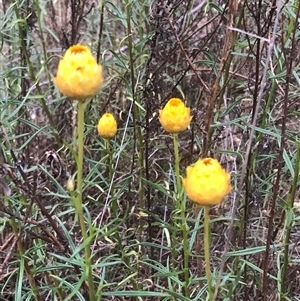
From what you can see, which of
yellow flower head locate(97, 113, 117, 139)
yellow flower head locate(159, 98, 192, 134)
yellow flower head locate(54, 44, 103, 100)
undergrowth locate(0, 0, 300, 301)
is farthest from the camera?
yellow flower head locate(97, 113, 117, 139)

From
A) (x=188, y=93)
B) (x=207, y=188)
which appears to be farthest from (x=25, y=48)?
(x=207, y=188)

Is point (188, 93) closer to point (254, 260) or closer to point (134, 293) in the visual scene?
point (254, 260)

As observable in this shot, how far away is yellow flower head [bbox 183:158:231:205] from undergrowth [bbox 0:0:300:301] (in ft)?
0.91

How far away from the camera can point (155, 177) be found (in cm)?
215

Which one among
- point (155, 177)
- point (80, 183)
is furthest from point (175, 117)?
point (155, 177)

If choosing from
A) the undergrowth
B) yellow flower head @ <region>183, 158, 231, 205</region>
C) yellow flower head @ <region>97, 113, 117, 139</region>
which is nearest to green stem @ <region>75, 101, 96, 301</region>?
the undergrowth

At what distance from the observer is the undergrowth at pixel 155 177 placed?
4.66ft

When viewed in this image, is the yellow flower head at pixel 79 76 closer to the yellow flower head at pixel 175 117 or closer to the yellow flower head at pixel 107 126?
the yellow flower head at pixel 175 117

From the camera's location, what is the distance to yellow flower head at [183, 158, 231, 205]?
1.00 m

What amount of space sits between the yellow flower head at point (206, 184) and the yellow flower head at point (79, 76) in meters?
0.24

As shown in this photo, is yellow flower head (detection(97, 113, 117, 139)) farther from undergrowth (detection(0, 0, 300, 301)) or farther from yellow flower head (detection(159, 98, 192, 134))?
yellow flower head (detection(159, 98, 192, 134))

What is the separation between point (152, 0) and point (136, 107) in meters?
0.42

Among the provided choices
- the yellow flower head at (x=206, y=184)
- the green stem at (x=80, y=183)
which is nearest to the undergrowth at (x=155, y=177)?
the green stem at (x=80, y=183)

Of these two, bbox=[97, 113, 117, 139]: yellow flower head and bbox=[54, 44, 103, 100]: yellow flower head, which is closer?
bbox=[54, 44, 103, 100]: yellow flower head
